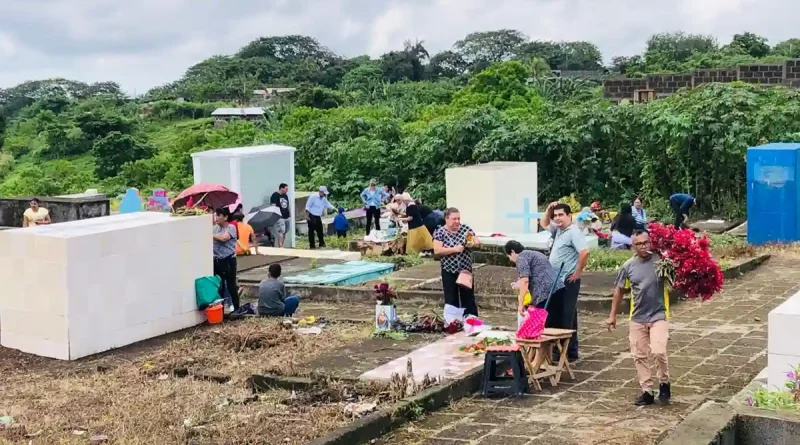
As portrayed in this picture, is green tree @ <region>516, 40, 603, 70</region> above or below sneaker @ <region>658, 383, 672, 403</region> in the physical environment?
above

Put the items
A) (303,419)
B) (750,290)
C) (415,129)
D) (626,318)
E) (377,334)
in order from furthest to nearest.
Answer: (415,129)
(750,290)
(626,318)
(377,334)
(303,419)

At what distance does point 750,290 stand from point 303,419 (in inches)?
331

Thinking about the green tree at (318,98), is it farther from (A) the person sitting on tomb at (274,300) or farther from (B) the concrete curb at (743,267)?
(A) the person sitting on tomb at (274,300)

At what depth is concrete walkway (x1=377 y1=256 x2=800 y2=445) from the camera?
286 inches

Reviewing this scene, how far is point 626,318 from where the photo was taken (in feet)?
38.9

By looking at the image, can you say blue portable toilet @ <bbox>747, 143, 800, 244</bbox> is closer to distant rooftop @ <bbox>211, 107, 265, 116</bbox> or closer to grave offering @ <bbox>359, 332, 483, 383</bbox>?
grave offering @ <bbox>359, 332, 483, 383</bbox>

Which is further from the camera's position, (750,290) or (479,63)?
(479,63)

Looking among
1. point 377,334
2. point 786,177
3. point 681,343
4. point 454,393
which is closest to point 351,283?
point 377,334

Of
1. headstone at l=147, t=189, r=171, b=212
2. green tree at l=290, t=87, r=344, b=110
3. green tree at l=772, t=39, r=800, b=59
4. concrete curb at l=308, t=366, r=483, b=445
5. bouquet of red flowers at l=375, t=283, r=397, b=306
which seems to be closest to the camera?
concrete curb at l=308, t=366, r=483, b=445

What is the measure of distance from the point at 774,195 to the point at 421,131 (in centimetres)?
1250

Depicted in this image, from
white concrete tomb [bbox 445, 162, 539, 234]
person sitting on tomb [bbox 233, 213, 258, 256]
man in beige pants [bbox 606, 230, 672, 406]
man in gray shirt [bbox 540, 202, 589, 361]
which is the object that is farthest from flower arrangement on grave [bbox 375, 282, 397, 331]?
white concrete tomb [bbox 445, 162, 539, 234]

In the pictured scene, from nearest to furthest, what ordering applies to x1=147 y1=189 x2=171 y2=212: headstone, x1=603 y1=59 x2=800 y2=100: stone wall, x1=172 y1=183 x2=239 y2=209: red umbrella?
x1=172 y1=183 x2=239 y2=209: red umbrella < x1=147 y1=189 x2=171 y2=212: headstone < x1=603 y1=59 x2=800 y2=100: stone wall

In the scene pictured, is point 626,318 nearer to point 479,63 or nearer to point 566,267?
point 566,267

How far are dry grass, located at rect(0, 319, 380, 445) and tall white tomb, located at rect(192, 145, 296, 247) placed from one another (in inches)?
343
